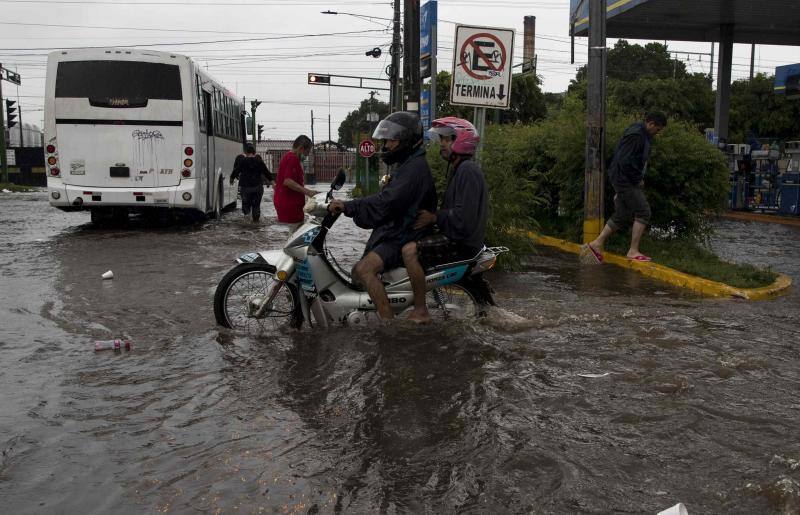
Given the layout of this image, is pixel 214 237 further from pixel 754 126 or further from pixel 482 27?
pixel 754 126

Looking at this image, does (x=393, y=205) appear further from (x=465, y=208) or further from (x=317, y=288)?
(x=317, y=288)

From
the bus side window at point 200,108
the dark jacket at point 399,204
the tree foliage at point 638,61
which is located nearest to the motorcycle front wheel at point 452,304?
the dark jacket at point 399,204

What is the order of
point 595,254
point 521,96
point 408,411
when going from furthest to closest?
point 521,96, point 595,254, point 408,411

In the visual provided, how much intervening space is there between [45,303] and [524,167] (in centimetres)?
860

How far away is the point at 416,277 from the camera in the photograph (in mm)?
6359

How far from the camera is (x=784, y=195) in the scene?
20.5 m

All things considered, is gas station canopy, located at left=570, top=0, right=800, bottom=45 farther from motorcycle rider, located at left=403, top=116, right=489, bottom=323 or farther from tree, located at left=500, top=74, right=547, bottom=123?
tree, located at left=500, top=74, right=547, bottom=123

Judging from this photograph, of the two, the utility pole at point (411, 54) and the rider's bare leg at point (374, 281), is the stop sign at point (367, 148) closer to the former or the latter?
the utility pole at point (411, 54)

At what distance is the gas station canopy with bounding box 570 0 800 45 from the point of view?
2136cm

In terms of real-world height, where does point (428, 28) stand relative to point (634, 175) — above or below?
above

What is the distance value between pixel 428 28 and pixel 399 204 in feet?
64.6

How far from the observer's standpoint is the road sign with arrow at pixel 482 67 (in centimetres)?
999

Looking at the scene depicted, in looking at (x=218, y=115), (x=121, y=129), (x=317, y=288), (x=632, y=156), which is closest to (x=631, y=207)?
(x=632, y=156)

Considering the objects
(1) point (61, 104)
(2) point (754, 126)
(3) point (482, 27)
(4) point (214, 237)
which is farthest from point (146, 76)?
(2) point (754, 126)
